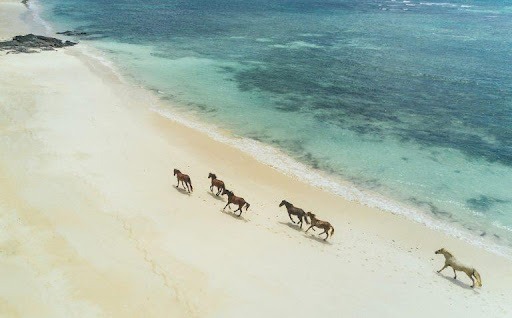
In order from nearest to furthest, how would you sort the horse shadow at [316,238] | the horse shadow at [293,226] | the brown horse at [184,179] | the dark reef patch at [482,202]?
1. the horse shadow at [316,238]
2. the horse shadow at [293,226]
3. the brown horse at [184,179]
4. the dark reef patch at [482,202]

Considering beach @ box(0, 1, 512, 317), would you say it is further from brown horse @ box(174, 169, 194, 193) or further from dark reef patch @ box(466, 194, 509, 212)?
dark reef patch @ box(466, 194, 509, 212)

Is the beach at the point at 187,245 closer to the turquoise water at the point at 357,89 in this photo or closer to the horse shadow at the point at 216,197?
the horse shadow at the point at 216,197

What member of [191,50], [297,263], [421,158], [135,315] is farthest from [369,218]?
[191,50]

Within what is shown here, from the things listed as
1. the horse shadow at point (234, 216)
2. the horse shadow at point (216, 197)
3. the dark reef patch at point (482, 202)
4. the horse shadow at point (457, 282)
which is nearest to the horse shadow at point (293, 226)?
the horse shadow at point (234, 216)

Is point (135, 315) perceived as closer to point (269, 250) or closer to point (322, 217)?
point (269, 250)

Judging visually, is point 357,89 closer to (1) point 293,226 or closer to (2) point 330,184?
(2) point 330,184

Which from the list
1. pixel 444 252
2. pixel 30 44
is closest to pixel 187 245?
pixel 444 252
